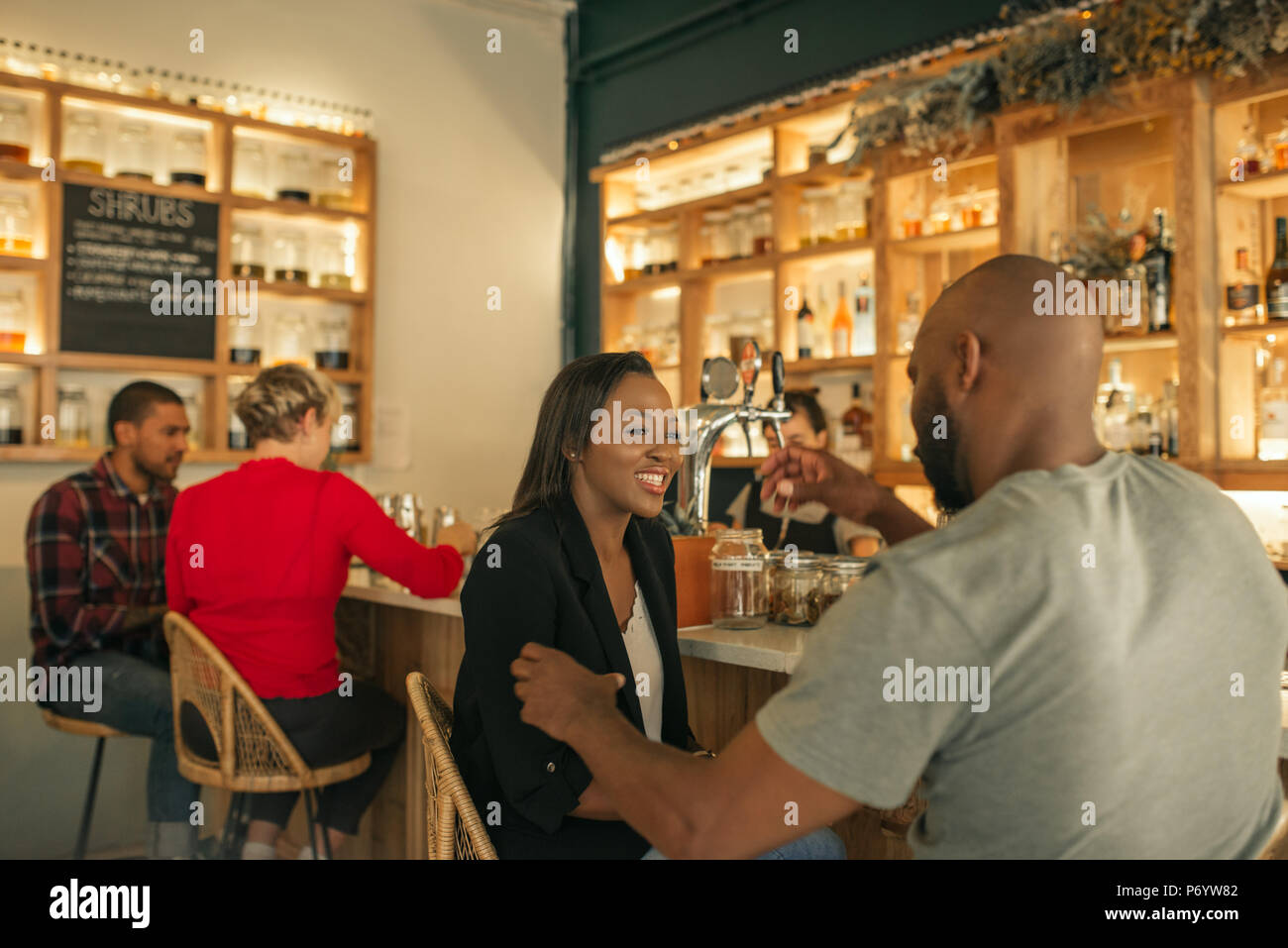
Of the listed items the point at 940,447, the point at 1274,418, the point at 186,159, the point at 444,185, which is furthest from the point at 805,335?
the point at 940,447

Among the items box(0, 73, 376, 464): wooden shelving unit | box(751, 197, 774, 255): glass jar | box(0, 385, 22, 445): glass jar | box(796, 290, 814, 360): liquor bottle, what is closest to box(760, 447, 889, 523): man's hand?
box(796, 290, 814, 360): liquor bottle

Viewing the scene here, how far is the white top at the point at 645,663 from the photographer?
164 cm

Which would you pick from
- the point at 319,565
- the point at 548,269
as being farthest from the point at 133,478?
the point at 548,269

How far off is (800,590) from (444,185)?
12.1 feet

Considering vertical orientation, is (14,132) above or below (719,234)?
above

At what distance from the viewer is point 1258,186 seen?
9.78 ft

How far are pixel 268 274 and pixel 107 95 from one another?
86cm

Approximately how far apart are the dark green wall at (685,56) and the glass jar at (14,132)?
A: 247 cm

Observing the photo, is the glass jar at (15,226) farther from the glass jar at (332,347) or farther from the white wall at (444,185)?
the glass jar at (332,347)

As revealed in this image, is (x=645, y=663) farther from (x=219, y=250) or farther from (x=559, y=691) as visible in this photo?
(x=219, y=250)

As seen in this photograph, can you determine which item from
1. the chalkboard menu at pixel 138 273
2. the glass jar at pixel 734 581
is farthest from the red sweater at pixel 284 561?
the chalkboard menu at pixel 138 273

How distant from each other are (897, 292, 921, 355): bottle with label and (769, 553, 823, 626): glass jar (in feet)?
6.58

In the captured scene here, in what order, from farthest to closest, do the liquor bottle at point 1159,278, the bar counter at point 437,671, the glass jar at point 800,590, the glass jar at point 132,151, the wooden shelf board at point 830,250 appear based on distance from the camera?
the glass jar at point 132,151, the wooden shelf board at point 830,250, the liquor bottle at point 1159,278, the glass jar at point 800,590, the bar counter at point 437,671

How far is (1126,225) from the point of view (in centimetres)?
323
